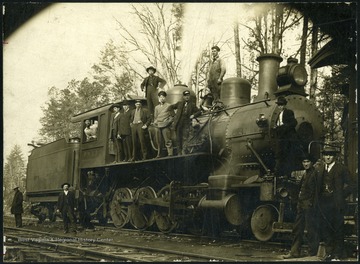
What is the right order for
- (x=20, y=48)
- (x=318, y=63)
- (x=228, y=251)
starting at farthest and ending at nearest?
1. (x=318, y=63)
2. (x=20, y=48)
3. (x=228, y=251)

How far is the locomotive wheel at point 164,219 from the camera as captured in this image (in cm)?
1034

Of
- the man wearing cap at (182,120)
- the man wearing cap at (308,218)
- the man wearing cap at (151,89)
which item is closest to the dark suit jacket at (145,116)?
the man wearing cap at (151,89)

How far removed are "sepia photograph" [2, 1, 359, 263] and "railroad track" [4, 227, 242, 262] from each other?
0.03 meters

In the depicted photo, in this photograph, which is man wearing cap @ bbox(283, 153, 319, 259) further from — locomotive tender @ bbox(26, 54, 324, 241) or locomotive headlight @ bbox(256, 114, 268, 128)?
locomotive headlight @ bbox(256, 114, 268, 128)

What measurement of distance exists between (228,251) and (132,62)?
7.58 meters

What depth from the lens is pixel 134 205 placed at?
11312mm

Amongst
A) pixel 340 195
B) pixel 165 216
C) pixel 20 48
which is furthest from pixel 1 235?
pixel 340 195

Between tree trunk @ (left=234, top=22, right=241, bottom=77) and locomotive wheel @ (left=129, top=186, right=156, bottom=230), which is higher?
tree trunk @ (left=234, top=22, right=241, bottom=77)

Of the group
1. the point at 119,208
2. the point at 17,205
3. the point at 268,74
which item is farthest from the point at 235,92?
the point at 17,205

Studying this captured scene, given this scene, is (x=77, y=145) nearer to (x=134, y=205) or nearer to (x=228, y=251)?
(x=134, y=205)

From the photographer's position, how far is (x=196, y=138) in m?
9.95

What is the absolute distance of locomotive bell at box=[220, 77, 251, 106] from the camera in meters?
10.2

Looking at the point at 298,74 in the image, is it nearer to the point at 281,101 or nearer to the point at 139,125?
the point at 281,101

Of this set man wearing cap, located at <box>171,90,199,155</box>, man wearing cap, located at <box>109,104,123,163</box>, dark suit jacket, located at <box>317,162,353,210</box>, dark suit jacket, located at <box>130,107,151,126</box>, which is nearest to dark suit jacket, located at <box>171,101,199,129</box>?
man wearing cap, located at <box>171,90,199,155</box>
